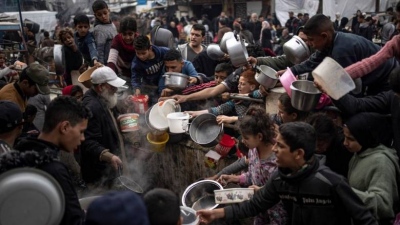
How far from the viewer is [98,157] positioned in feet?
14.5

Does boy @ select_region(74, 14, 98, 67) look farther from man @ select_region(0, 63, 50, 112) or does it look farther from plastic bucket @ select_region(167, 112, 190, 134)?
plastic bucket @ select_region(167, 112, 190, 134)

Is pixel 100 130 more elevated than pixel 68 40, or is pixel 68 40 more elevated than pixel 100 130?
pixel 68 40

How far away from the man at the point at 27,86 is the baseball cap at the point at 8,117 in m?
1.85

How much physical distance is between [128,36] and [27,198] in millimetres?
4160

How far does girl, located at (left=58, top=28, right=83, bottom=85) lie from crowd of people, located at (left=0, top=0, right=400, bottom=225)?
63.9 inches

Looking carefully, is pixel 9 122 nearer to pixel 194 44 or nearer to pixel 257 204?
pixel 257 204

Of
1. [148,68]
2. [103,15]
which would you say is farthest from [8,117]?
[103,15]

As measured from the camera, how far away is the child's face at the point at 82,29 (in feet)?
23.4

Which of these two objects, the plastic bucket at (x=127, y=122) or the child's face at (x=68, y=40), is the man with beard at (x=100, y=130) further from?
the child's face at (x=68, y=40)

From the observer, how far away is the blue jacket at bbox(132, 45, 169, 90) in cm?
584

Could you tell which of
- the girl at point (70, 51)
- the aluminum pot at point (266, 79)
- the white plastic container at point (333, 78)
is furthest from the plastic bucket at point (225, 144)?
the girl at point (70, 51)

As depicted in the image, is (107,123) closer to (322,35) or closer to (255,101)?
(255,101)

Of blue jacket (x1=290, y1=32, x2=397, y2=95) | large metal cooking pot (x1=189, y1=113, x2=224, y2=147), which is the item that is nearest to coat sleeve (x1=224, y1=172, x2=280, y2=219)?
blue jacket (x1=290, y1=32, x2=397, y2=95)

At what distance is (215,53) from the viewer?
661cm
